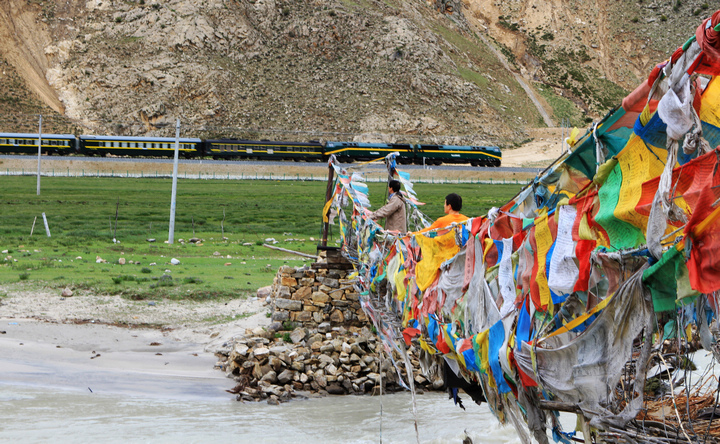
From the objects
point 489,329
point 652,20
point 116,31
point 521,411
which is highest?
point 652,20

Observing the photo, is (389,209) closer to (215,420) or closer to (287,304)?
(215,420)

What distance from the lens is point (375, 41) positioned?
83875mm

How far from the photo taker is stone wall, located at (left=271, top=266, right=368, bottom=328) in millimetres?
13461

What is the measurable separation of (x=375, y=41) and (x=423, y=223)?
251ft

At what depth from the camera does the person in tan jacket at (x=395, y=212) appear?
32.9 ft

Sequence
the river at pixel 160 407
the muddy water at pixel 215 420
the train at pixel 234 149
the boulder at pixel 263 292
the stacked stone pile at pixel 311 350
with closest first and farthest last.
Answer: the muddy water at pixel 215 420 → the river at pixel 160 407 → the stacked stone pile at pixel 311 350 → the boulder at pixel 263 292 → the train at pixel 234 149

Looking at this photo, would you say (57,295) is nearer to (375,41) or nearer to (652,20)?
(375,41)

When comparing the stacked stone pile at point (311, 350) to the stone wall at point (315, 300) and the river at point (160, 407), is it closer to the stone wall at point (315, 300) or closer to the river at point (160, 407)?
the stone wall at point (315, 300)

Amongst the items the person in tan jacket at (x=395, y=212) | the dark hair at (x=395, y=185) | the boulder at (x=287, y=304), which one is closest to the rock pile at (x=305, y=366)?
the boulder at (x=287, y=304)

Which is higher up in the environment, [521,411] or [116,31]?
[116,31]

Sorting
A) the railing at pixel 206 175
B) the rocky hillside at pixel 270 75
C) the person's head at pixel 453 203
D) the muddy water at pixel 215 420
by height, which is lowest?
the muddy water at pixel 215 420

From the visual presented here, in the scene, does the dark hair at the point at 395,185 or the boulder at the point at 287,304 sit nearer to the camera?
the dark hair at the point at 395,185

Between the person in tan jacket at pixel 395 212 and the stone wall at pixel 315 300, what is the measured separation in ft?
11.1

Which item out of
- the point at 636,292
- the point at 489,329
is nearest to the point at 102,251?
the point at 489,329
